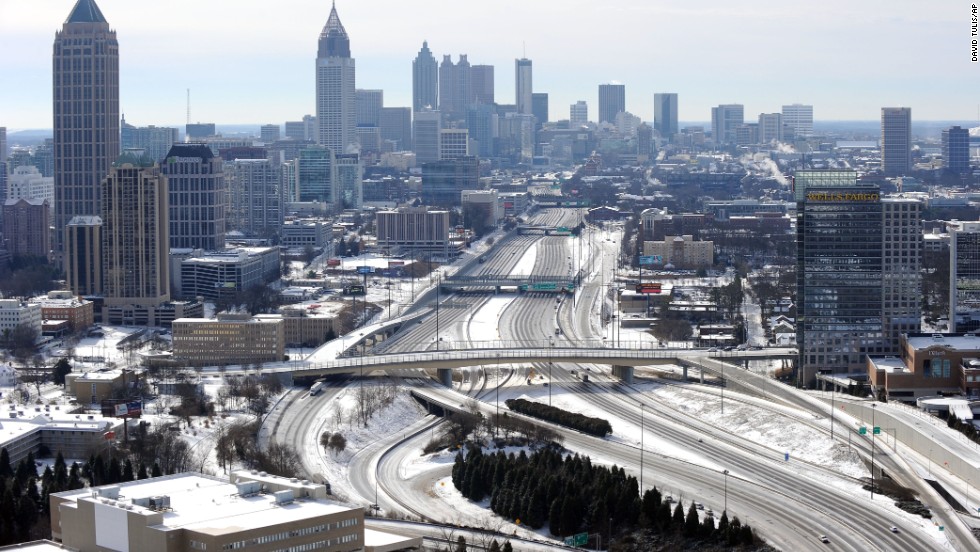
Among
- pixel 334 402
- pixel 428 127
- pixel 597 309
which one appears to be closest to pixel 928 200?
pixel 597 309

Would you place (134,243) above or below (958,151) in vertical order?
below

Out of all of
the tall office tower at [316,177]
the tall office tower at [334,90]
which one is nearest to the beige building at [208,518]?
the tall office tower at [316,177]

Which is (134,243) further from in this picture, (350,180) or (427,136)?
(427,136)

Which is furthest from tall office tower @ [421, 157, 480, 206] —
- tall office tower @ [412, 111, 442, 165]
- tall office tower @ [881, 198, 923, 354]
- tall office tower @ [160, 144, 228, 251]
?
tall office tower @ [881, 198, 923, 354]

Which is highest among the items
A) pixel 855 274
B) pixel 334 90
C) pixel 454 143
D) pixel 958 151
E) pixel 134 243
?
pixel 334 90

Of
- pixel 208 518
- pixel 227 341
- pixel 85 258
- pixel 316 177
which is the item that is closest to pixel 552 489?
pixel 208 518

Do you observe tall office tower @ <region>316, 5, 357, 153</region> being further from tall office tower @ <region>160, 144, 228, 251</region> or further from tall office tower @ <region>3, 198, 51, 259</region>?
tall office tower @ <region>160, 144, 228, 251</region>

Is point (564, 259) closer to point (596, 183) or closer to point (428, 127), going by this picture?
point (596, 183)
